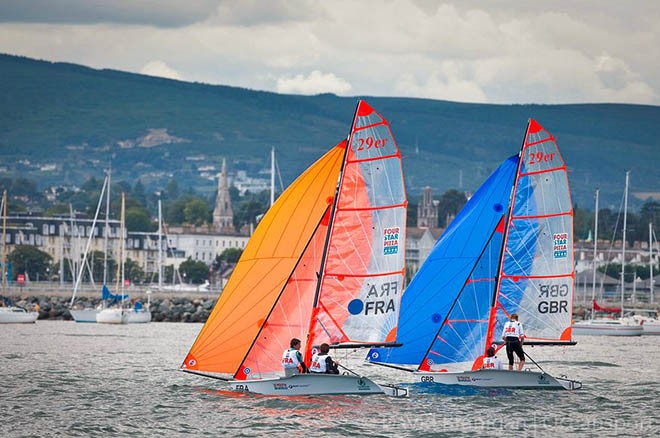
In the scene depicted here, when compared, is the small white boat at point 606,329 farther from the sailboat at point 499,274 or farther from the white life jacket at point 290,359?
the white life jacket at point 290,359

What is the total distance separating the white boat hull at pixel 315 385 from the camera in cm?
2714

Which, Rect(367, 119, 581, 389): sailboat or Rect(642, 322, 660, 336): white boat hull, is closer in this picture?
Rect(367, 119, 581, 389): sailboat

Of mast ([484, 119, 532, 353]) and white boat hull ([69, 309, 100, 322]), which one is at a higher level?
mast ([484, 119, 532, 353])

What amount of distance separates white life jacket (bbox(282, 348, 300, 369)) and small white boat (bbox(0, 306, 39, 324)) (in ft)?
158

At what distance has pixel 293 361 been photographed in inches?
1079

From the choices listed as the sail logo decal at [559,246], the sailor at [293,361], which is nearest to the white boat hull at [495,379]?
the sail logo decal at [559,246]

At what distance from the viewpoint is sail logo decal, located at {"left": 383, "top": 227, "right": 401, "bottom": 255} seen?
91.6ft

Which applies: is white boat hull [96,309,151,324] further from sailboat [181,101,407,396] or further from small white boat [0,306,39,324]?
sailboat [181,101,407,396]

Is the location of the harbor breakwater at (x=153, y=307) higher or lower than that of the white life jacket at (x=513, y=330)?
lower

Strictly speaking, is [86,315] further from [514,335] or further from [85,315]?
[514,335]

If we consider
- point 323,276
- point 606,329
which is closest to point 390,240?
point 323,276

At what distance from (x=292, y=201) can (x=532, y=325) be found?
6.35 metres

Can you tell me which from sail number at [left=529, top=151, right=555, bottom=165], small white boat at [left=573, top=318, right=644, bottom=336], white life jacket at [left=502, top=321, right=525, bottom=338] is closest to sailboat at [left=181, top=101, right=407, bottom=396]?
white life jacket at [left=502, top=321, right=525, bottom=338]

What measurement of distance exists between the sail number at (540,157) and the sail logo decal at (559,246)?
160 cm
